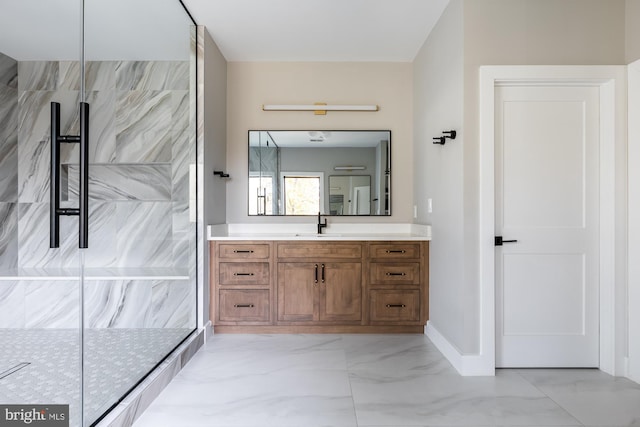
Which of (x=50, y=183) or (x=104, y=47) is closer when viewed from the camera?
(x=50, y=183)

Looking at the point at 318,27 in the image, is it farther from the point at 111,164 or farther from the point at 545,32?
the point at 111,164

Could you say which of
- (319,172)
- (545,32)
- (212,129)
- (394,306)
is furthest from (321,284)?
(545,32)

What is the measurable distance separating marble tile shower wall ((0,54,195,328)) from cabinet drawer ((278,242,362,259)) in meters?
0.88

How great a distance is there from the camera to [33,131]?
4.51 feet

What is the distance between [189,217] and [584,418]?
9.26 ft

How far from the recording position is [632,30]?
256 cm

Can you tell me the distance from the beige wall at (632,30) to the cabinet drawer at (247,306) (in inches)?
126

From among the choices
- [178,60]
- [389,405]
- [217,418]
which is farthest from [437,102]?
[217,418]

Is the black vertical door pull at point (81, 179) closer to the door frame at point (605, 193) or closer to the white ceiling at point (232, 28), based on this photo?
the white ceiling at point (232, 28)

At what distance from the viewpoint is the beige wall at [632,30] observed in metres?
2.52

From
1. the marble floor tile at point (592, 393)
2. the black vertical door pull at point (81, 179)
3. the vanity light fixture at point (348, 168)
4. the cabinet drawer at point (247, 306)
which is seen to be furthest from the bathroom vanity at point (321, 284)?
the black vertical door pull at point (81, 179)

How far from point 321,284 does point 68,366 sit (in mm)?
2147

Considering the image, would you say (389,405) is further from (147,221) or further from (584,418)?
(147,221)

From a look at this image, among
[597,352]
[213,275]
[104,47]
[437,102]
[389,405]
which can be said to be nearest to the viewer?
[104,47]
